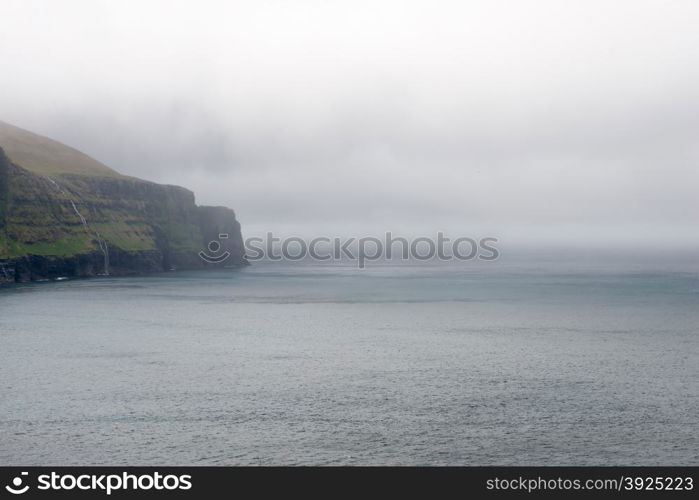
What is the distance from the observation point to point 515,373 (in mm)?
97500

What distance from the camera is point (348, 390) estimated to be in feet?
286

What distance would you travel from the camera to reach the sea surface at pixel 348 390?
63.5 m

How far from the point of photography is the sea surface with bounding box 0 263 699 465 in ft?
208
